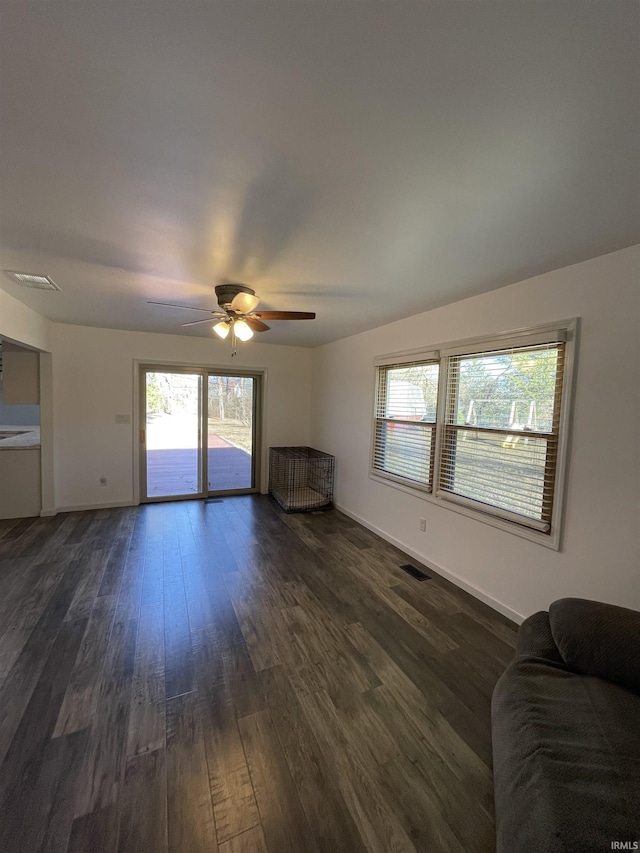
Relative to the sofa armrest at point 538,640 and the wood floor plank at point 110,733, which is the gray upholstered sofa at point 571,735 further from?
the wood floor plank at point 110,733

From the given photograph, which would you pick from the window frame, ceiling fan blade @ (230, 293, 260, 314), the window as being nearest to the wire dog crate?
the window frame

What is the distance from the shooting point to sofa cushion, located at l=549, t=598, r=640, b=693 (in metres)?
1.34

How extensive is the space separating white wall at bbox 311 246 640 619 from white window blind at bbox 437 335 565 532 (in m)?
0.15

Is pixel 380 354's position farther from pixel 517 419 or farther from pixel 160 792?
pixel 160 792

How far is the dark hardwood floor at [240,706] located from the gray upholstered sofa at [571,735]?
15.5 inches

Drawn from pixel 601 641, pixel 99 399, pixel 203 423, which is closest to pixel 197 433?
pixel 203 423

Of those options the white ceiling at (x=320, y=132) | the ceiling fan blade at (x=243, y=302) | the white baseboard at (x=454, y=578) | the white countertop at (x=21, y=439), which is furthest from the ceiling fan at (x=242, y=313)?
the white countertop at (x=21, y=439)

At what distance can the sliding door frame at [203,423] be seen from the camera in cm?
479

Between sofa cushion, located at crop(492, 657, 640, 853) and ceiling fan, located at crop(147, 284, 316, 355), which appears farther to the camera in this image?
ceiling fan, located at crop(147, 284, 316, 355)

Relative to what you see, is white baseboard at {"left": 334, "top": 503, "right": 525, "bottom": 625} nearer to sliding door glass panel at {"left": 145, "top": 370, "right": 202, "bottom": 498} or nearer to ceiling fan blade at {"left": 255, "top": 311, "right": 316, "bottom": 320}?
ceiling fan blade at {"left": 255, "top": 311, "right": 316, "bottom": 320}

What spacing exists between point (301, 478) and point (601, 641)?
4259mm

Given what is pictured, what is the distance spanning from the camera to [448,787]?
4.47ft

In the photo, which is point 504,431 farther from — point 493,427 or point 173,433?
point 173,433

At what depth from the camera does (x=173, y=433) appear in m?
5.03
